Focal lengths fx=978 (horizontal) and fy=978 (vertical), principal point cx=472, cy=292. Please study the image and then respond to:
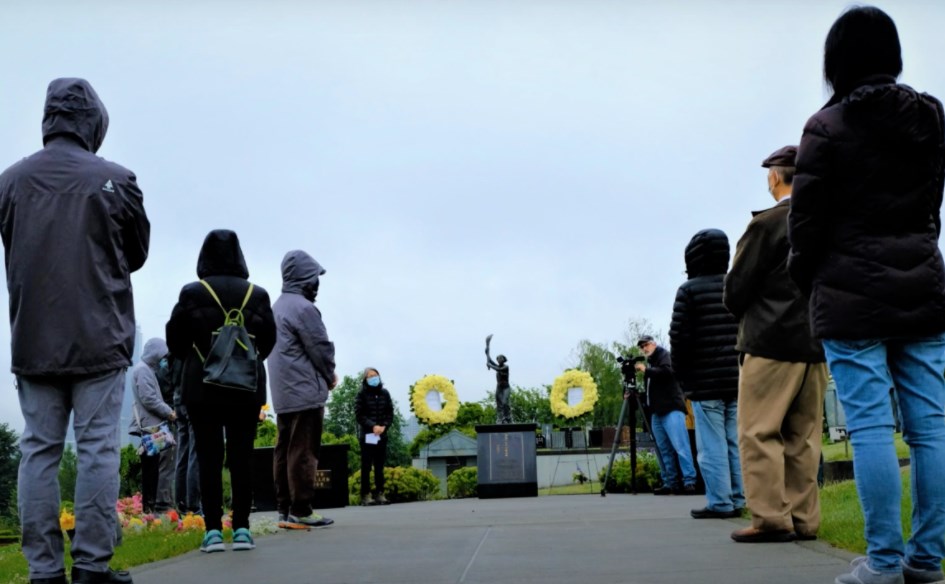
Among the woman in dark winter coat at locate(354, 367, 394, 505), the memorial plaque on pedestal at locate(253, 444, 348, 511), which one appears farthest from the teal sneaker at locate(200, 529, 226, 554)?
the memorial plaque on pedestal at locate(253, 444, 348, 511)

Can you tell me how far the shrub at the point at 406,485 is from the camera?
16.0 metres

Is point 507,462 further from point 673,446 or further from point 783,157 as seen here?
point 783,157

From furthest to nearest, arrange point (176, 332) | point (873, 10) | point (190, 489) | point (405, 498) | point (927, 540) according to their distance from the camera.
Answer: point (405, 498) < point (190, 489) < point (176, 332) < point (873, 10) < point (927, 540)

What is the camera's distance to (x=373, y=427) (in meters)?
14.2

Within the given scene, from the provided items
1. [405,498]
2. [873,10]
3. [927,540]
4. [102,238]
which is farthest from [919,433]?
[405,498]

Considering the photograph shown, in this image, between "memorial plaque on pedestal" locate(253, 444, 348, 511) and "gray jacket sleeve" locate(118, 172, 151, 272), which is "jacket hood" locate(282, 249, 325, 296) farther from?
"memorial plaque on pedestal" locate(253, 444, 348, 511)

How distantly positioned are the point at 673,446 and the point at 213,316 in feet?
23.8

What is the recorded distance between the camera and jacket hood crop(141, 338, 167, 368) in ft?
32.1

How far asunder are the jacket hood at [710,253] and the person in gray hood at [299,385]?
10.0 ft

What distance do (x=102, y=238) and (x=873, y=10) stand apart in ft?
10.8

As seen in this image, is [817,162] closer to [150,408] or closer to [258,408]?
[258,408]

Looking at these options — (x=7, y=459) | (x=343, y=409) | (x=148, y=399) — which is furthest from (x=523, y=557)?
(x=343, y=409)

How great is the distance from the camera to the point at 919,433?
3.59 metres

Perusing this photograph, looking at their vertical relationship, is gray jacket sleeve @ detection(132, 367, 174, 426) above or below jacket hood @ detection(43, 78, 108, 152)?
below
